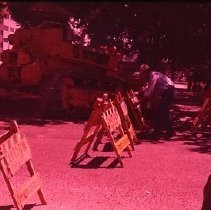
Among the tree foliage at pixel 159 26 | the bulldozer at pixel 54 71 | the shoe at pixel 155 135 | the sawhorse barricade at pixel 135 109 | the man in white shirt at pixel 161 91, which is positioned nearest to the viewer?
the man in white shirt at pixel 161 91

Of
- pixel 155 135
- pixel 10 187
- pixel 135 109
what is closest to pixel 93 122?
pixel 10 187

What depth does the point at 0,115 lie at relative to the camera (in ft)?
51.1

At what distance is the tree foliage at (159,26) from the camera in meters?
16.5

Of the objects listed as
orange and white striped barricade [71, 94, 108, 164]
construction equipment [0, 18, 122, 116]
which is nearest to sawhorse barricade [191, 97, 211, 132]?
construction equipment [0, 18, 122, 116]

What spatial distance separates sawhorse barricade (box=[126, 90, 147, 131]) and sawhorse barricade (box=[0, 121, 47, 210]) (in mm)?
6986

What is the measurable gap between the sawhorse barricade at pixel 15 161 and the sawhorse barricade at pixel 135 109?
22.9 feet

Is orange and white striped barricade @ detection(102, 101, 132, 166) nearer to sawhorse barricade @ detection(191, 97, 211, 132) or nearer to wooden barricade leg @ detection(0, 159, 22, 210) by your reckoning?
wooden barricade leg @ detection(0, 159, 22, 210)

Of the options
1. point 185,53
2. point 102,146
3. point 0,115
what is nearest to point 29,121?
point 0,115

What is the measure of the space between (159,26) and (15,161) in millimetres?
12171

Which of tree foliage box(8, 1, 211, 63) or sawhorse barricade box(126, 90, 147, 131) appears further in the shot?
tree foliage box(8, 1, 211, 63)

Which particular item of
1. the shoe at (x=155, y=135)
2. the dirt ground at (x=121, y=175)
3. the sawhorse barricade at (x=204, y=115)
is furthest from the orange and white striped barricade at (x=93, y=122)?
the sawhorse barricade at (x=204, y=115)

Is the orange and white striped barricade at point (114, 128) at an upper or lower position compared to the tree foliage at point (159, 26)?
lower

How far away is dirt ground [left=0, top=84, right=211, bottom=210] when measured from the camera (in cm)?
656

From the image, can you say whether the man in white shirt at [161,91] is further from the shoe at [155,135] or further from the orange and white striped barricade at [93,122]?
the orange and white striped barricade at [93,122]
